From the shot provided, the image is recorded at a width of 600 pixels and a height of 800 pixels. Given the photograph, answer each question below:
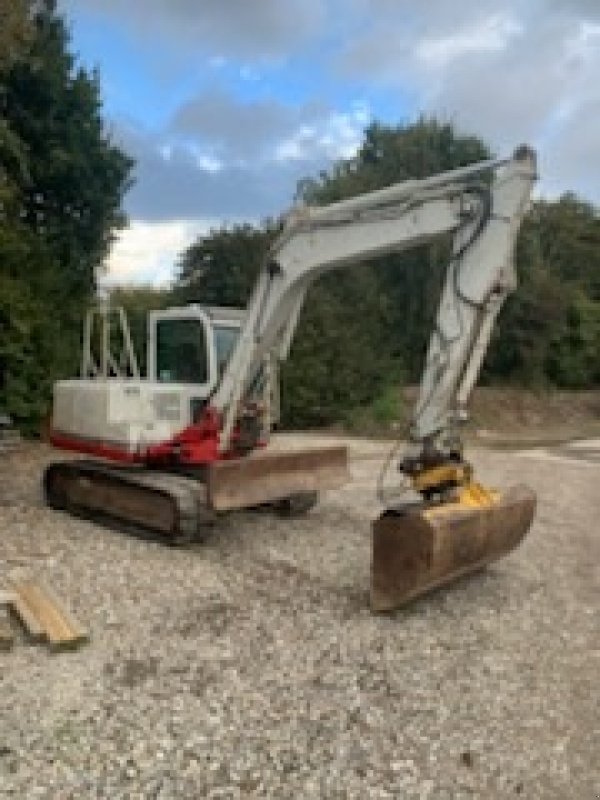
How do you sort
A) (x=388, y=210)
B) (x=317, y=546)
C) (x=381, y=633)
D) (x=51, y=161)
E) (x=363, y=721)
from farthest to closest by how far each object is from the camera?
(x=51, y=161) → (x=317, y=546) → (x=388, y=210) → (x=381, y=633) → (x=363, y=721)

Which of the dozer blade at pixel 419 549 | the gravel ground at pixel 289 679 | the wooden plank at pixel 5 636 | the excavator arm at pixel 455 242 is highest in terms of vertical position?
the excavator arm at pixel 455 242

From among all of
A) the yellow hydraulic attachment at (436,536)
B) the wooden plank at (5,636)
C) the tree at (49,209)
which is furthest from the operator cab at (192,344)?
the tree at (49,209)

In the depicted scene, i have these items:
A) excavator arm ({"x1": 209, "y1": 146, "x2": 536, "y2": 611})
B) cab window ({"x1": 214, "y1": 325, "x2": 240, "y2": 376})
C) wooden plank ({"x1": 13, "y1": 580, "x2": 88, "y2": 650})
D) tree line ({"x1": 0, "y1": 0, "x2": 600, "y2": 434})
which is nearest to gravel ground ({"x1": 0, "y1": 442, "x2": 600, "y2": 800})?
wooden plank ({"x1": 13, "y1": 580, "x2": 88, "y2": 650})

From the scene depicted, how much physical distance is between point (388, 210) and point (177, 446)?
3050 mm

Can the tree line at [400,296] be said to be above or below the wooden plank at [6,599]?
above

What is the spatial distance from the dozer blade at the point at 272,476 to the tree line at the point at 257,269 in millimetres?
3029

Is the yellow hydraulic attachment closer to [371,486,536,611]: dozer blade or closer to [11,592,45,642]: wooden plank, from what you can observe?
[371,486,536,611]: dozer blade

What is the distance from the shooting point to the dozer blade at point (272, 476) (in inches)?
352

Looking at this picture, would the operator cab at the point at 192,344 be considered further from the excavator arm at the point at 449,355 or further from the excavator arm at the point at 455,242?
the excavator arm at the point at 449,355

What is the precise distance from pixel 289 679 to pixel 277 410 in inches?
177

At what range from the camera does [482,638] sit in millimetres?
7004

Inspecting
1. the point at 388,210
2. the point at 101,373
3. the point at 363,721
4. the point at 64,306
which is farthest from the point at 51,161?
the point at 363,721

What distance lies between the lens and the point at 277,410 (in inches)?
400

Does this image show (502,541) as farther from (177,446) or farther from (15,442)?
(15,442)
